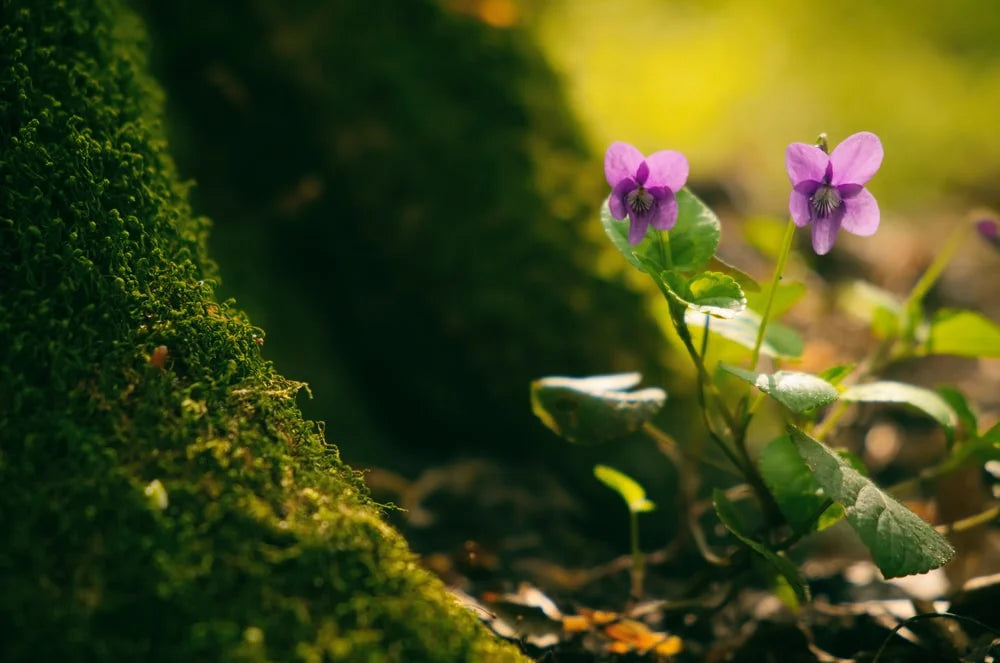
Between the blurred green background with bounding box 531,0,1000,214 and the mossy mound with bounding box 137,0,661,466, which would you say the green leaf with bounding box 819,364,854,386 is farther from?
the blurred green background with bounding box 531,0,1000,214

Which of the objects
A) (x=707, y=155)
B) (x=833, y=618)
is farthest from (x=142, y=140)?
(x=707, y=155)

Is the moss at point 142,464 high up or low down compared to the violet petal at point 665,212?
down

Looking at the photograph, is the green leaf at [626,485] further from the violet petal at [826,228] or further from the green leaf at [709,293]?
the violet petal at [826,228]

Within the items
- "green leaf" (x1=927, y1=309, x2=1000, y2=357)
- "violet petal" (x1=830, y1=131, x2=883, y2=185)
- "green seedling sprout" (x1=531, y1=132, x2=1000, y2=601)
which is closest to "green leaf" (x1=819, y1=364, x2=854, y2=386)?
"green seedling sprout" (x1=531, y1=132, x2=1000, y2=601)

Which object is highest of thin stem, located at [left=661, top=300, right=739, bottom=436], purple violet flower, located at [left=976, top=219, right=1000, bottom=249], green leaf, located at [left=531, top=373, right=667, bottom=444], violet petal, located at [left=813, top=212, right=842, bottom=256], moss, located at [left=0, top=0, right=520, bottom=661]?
purple violet flower, located at [left=976, top=219, right=1000, bottom=249]

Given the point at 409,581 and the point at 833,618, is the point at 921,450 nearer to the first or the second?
the point at 833,618

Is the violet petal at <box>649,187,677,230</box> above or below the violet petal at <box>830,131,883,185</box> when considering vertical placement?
→ below

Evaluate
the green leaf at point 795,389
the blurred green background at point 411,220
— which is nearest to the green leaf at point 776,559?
the green leaf at point 795,389
